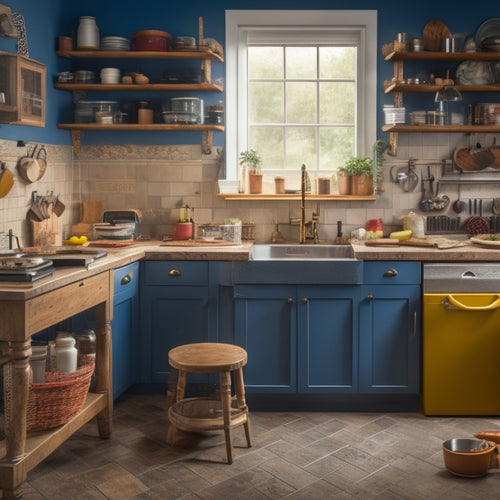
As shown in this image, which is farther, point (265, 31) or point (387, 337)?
point (265, 31)

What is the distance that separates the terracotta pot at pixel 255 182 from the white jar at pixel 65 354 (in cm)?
206

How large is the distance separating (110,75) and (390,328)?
2.57 metres

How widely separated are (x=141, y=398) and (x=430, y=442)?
181 cm

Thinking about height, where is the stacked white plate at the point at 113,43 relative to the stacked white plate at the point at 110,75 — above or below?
above

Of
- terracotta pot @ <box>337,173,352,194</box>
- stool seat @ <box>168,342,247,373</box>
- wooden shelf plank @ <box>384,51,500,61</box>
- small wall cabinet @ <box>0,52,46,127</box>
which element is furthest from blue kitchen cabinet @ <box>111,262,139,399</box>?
wooden shelf plank @ <box>384,51,500,61</box>

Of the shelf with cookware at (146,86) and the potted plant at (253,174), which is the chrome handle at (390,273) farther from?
the shelf with cookware at (146,86)

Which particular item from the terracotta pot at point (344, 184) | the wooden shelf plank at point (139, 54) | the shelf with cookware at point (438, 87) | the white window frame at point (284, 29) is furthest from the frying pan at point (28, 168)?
the shelf with cookware at point (438, 87)

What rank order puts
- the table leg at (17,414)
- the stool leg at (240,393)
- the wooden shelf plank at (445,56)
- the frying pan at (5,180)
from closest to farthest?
the table leg at (17,414)
the stool leg at (240,393)
the frying pan at (5,180)
the wooden shelf plank at (445,56)

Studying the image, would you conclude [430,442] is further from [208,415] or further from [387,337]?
[208,415]

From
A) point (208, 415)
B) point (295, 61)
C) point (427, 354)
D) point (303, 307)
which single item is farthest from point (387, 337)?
point (295, 61)

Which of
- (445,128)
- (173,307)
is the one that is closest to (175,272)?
(173,307)

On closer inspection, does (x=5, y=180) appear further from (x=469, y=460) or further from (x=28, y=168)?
(x=469, y=460)

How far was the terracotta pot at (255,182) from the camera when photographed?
16.6ft

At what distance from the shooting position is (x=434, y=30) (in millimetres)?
4922
